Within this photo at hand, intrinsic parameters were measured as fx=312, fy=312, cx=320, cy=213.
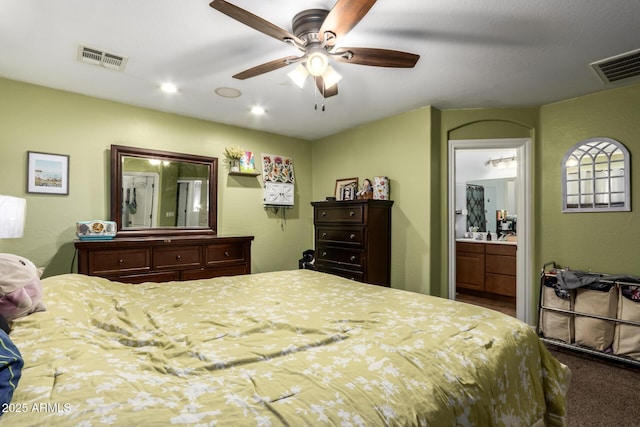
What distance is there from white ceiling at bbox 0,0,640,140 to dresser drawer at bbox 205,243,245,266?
1.55m

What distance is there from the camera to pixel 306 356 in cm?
100

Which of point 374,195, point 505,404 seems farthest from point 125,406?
point 374,195

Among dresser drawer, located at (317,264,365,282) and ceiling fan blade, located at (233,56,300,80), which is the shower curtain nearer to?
dresser drawer, located at (317,264,365,282)

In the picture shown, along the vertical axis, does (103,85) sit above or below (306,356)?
above

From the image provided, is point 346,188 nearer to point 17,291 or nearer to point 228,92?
point 228,92

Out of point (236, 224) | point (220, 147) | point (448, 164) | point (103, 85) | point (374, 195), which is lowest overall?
point (236, 224)

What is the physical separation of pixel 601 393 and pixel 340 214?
259 centimetres

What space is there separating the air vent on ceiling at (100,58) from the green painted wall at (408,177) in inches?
106

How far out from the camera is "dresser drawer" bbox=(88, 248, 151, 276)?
275cm

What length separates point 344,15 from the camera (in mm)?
1537

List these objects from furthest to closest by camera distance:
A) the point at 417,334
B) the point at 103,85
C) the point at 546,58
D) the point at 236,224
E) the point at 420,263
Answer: the point at 236,224 < the point at 420,263 < the point at 103,85 < the point at 546,58 < the point at 417,334

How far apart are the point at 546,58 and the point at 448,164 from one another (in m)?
1.32

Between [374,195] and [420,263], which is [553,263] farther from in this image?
[374,195]

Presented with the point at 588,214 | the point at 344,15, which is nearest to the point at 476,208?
the point at 588,214
